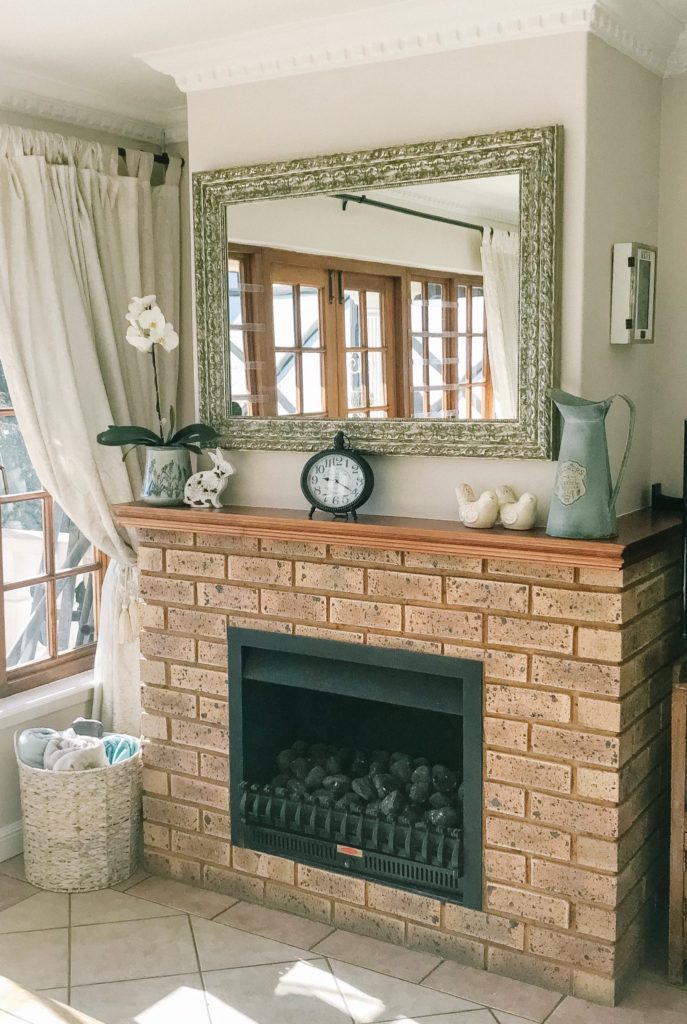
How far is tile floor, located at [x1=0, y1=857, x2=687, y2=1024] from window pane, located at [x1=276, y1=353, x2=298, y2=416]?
1484 millimetres

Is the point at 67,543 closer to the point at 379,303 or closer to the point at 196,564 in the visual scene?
the point at 196,564

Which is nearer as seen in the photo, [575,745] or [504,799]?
[575,745]

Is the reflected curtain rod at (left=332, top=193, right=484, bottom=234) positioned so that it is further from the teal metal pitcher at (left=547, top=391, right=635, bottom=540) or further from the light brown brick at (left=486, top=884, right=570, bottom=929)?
the light brown brick at (left=486, top=884, right=570, bottom=929)

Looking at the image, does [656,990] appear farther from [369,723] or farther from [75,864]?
[75,864]

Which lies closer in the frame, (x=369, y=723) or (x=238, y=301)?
(x=238, y=301)

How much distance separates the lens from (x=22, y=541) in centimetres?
356

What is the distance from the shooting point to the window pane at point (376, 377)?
291 centimetres

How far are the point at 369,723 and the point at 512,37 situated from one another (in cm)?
200

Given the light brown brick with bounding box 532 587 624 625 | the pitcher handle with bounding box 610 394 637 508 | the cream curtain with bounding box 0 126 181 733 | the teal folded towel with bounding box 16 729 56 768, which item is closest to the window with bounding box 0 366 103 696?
the cream curtain with bounding box 0 126 181 733

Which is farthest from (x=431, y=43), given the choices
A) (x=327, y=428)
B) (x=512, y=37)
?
(x=327, y=428)

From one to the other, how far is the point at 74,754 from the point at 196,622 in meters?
0.56

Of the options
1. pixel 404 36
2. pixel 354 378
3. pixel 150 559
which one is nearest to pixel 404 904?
pixel 150 559

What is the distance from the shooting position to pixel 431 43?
107 inches

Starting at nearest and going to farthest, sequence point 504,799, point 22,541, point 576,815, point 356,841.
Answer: point 576,815, point 504,799, point 356,841, point 22,541
